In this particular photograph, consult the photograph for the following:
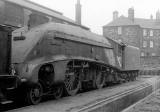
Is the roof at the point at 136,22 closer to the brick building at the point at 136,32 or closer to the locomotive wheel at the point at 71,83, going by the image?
the brick building at the point at 136,32

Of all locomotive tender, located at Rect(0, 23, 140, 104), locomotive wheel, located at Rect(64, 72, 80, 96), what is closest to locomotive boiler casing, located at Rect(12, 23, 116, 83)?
locomotive tender, located at Rect(0, 23, 140, 104)

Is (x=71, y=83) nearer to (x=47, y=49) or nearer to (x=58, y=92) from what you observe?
(x=58, y=92)

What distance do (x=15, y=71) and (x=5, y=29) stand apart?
61.6 inches

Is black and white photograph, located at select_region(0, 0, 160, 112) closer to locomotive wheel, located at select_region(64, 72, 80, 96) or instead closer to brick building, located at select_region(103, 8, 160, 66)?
locomotive wheel, located at select_region(64, 72, 80, 96)

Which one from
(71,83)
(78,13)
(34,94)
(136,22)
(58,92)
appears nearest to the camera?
(34,94)

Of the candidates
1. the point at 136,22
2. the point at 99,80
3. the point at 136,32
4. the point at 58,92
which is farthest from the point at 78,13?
the point at 136,22

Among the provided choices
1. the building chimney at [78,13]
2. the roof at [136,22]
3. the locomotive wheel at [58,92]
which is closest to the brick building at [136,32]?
the roof at [136,22]

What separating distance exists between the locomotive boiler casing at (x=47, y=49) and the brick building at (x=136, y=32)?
45822mm

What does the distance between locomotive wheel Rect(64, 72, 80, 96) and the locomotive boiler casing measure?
661 millimetres

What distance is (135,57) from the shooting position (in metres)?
18.4

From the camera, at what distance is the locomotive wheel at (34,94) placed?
7.57 meters

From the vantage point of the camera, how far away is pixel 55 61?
830 cm

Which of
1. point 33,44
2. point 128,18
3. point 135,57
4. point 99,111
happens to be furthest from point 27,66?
point 128,18

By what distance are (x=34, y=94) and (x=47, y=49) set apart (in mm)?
1485
